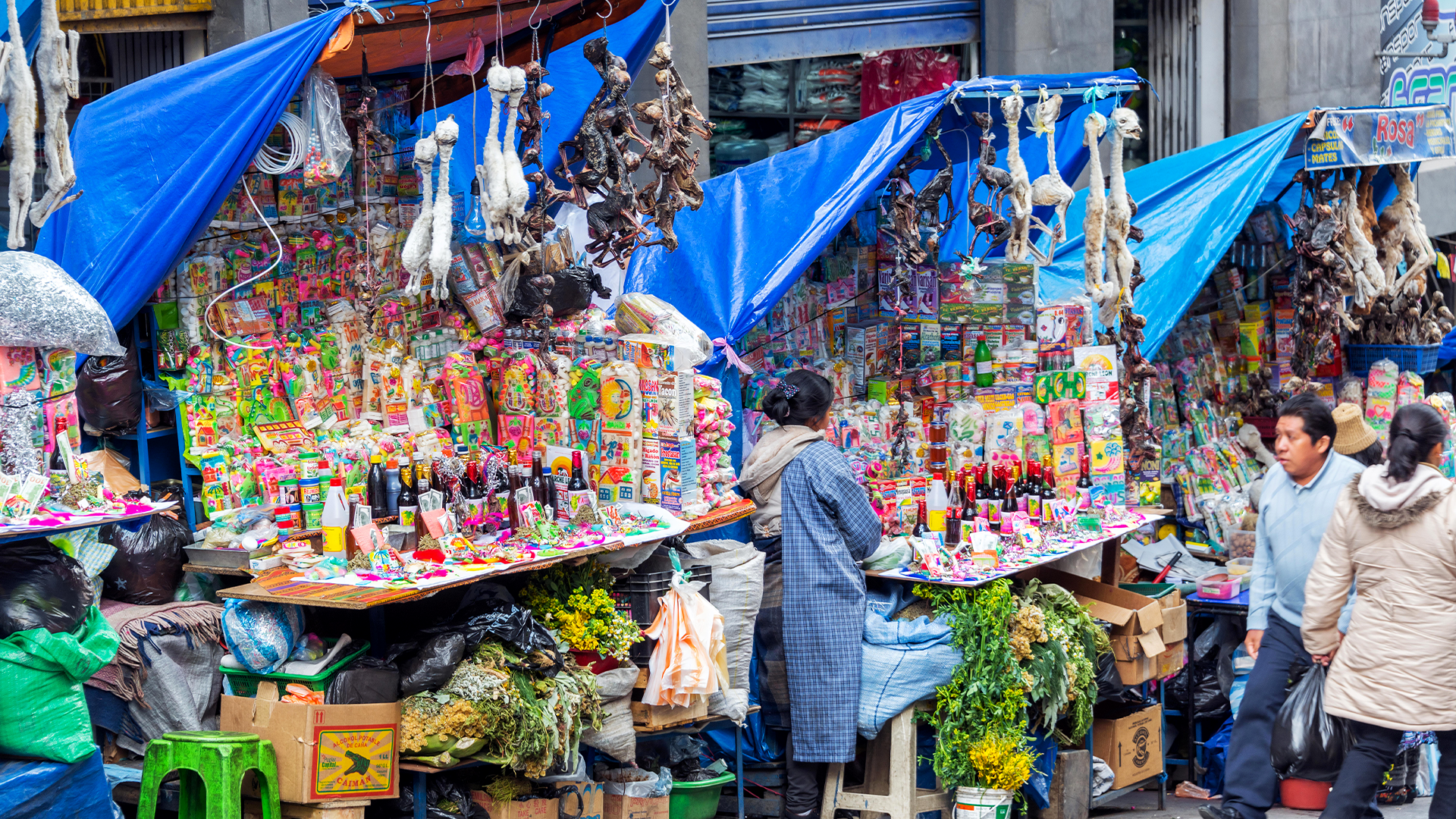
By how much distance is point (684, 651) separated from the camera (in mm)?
6656

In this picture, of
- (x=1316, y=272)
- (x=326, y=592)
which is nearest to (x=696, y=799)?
(x=326, y=592)

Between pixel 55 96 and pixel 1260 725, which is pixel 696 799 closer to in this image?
pixel 1260 725

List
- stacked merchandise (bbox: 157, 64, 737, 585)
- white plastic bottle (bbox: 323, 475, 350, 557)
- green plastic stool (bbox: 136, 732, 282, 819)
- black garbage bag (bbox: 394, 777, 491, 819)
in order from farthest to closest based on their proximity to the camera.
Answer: stacked merchandise (bbox: 157, 64, 737, 585), white plastic bottle (bbox: 323, 475, 350, 557), black garbage bag (bbox: 394, 777, 491, 819), green plastic stool (bbox: 136, 732, 282, 819)

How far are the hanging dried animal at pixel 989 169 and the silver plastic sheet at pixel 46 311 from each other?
4273 mm

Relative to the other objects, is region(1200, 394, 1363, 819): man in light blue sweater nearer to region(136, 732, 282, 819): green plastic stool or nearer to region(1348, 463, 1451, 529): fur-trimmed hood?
region(1348, 463, 1451, 529): fur-trimmed hood

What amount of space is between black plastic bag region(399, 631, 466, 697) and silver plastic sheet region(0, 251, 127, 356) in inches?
57.5

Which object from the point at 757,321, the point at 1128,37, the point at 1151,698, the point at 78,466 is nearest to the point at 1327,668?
the point at 1151,698

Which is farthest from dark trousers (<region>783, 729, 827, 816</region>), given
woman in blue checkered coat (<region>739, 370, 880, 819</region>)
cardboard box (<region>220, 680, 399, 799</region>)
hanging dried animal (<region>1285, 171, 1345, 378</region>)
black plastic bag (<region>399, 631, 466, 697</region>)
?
hanging dried animal (<region>1285, 171, 1345, 378</region>)

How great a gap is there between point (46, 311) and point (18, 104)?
29.3 inches

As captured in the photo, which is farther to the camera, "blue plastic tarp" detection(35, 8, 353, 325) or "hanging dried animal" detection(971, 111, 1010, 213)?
"hanging dried animal" detection(971, 111, 1010, 213)

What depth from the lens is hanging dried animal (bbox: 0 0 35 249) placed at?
5.65 meters

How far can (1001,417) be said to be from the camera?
331 inches

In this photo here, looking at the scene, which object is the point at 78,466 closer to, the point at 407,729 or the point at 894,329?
the point at 407,729

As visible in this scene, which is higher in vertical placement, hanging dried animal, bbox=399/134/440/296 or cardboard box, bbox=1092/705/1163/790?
hanging dried animal, bbox=399/134/440/296
